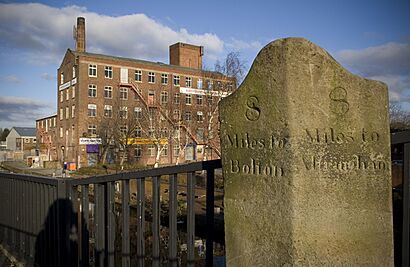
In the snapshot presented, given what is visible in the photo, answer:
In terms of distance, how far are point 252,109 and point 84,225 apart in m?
2.55

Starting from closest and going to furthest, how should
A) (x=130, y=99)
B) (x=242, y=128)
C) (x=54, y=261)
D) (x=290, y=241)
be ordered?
(x=290, y=241), (x=242, y=128), (x=54, y=261), (x=130, y=99)

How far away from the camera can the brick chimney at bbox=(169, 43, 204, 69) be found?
4525cm

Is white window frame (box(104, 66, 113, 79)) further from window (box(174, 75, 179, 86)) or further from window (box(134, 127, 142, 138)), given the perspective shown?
window (box(174, 75, 179, 86))

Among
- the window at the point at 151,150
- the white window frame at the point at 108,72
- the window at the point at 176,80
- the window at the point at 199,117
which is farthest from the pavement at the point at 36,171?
the window at the point at 176,80

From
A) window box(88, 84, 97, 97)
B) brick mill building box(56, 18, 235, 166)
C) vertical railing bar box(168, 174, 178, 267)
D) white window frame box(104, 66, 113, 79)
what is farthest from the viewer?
white window frame box(104, 66, 113, 79)

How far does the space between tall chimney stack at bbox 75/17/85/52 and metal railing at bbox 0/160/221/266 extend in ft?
121

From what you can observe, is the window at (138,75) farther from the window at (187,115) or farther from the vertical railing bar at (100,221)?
the vertical railing bar at (100,221)

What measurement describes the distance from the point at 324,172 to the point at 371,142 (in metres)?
0.34

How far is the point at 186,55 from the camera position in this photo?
45781 mm

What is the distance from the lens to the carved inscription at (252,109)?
6.97ft

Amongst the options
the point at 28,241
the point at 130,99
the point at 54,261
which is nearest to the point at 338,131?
the point at 54,261

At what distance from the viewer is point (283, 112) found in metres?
2.00

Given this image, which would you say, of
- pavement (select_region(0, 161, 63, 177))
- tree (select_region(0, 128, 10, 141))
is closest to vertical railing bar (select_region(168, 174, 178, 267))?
pavement (select_region(0, 161, 63, 177))

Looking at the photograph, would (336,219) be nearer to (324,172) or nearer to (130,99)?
(324,172)
